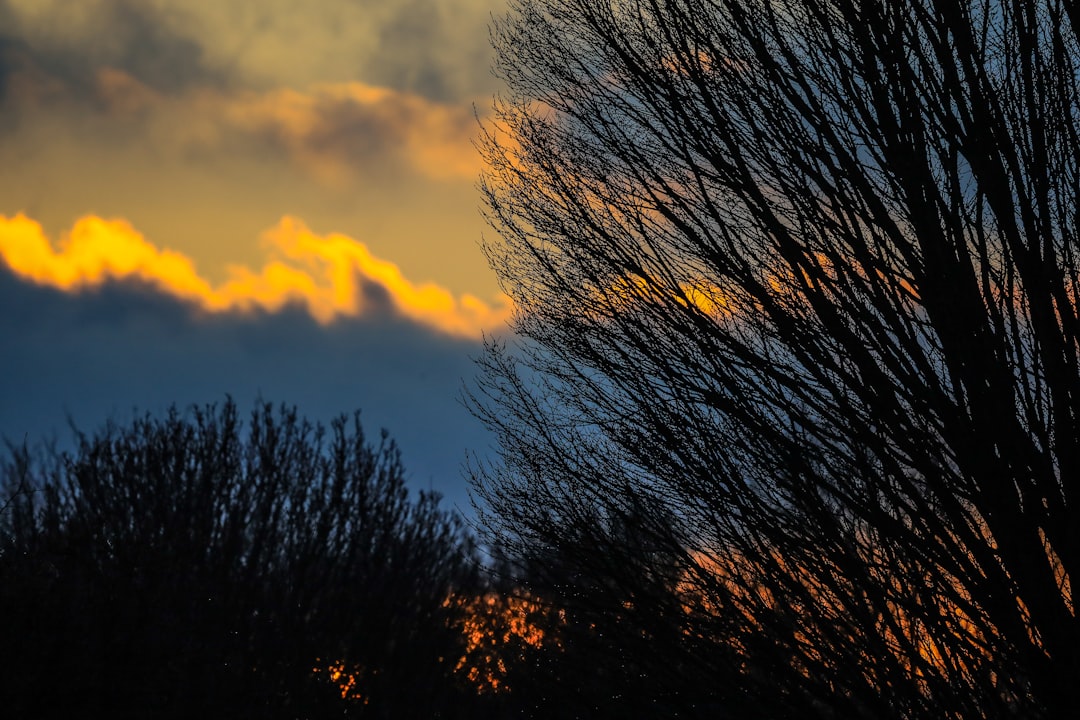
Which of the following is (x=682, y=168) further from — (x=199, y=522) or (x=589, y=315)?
(x=199, y=522)

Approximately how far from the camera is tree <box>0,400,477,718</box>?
1048 cm

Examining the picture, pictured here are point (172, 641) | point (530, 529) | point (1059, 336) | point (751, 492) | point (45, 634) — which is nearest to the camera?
point (1059, 336)

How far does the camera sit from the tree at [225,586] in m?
10.5

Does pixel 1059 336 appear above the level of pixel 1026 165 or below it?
below

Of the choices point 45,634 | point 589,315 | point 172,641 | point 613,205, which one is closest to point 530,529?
point 589,315

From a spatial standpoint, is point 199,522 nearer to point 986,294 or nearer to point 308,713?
point 308,713

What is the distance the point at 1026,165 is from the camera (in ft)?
15.6

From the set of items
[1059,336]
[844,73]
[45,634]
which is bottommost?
[45,634]

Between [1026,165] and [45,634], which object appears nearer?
[1026,165]

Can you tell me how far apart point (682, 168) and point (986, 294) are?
1.70 m

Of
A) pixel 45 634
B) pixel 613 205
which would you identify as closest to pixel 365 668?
pixel 45 634

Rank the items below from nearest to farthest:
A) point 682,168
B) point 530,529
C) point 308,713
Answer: point 682,168, point 530,529, point 308,713

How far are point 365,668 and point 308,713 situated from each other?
2331 millimetres

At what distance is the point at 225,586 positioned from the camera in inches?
690
